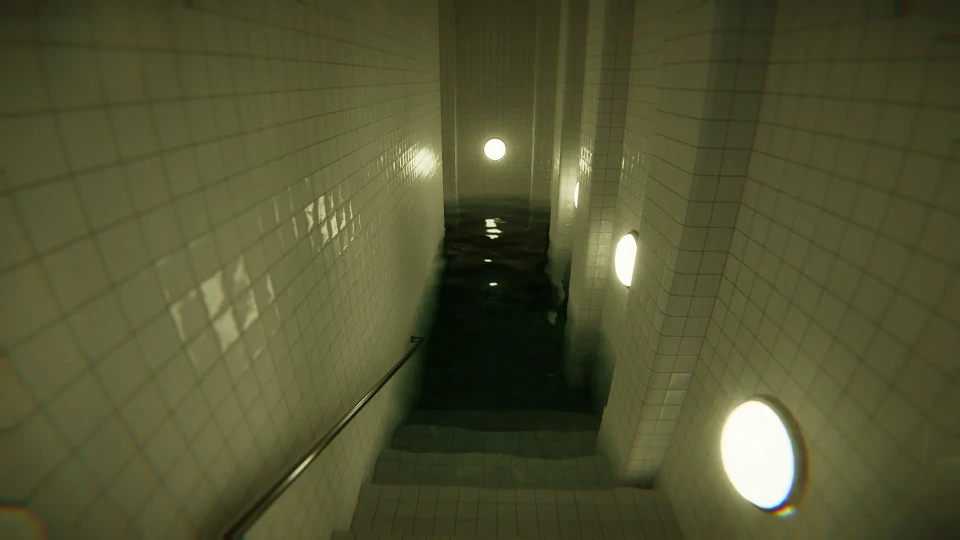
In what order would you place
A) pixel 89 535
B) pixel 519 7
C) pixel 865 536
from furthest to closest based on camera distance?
pixel 519 7 → pixel 865 536 → pixel 89 535

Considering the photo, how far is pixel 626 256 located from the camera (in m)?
3.77

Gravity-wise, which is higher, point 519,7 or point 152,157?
point 519,7

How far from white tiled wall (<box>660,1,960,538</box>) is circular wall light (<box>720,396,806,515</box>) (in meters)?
0.05

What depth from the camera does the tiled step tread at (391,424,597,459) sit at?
385 cm

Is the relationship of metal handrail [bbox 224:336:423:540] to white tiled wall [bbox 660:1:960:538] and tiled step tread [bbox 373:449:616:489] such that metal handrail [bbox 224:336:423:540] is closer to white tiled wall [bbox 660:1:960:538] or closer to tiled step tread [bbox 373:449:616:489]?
tiled step tread [bbox 373:449:616:489]

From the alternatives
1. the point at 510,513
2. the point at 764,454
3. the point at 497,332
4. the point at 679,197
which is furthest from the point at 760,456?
the point at 497,332

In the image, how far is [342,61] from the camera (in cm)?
262

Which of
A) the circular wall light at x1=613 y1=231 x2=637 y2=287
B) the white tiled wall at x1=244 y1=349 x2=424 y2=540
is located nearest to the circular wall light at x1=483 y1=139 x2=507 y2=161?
the circular wall light at x1=613 y1=231 x2=637 y2=287

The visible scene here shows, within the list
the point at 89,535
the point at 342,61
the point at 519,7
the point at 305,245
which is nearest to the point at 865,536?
the point at 89,535

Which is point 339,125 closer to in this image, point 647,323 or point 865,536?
point 647,323

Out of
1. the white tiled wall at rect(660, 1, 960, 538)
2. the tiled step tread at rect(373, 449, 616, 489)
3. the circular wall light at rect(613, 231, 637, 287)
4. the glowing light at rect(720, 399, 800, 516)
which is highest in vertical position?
the white tiled wall at rect(660, 1, 960, 538)

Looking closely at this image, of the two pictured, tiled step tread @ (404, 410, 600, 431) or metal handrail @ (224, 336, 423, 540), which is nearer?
metal handrail @ (224, 336, 423, 540)

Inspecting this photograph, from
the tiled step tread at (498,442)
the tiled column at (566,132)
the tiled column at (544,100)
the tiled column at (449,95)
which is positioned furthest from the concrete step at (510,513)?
the tiled column at (449,95)

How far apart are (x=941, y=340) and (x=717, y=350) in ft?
3.94
